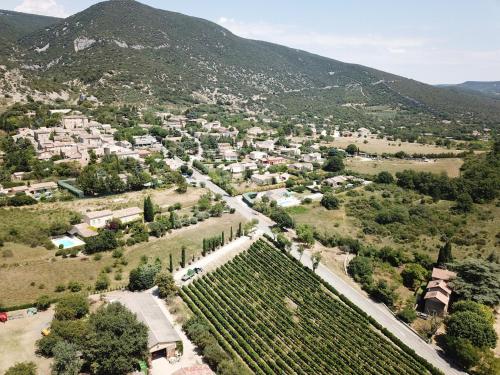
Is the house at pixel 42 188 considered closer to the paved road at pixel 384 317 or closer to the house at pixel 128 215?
the house at pixel 128 215

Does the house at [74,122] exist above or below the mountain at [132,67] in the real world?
below

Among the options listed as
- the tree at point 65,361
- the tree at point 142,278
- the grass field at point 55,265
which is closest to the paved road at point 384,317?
the grass field at point 55,265

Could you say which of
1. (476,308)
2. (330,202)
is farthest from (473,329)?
(330,202)

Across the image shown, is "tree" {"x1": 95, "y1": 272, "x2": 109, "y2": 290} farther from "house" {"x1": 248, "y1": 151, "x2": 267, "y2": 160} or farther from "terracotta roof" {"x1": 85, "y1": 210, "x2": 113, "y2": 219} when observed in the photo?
"house" {"x1": 248, "y1": 151, "x2": 267, "y2": 160}

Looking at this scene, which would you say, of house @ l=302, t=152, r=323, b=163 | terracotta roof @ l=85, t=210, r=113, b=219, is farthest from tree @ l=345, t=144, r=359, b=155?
terracotta roof @ l=85, t=210, r=113, b=219

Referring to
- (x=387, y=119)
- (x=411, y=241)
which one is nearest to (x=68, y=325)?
(x=411, y=241)
